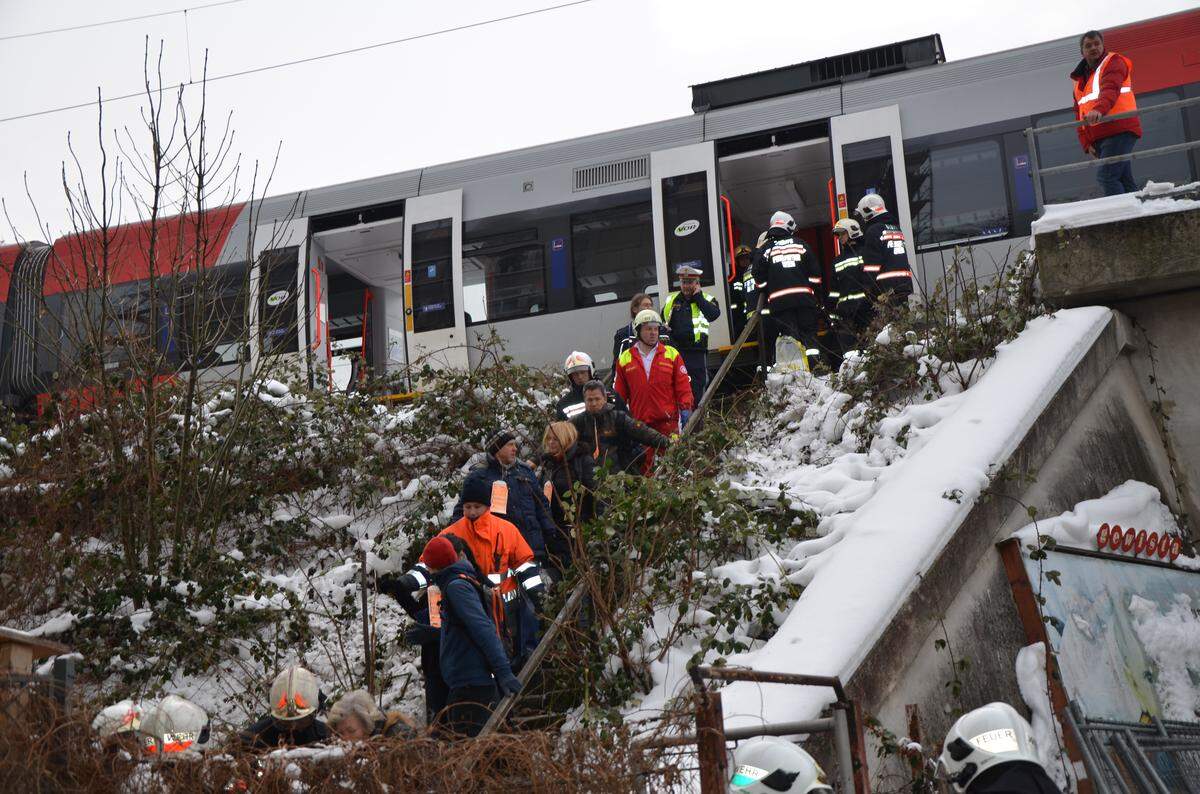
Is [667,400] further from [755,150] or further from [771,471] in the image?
[755,150]

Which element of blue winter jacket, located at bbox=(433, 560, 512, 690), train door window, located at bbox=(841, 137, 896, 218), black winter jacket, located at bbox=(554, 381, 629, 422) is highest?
train door window, located at bbox=(841, 137, 896, 218)

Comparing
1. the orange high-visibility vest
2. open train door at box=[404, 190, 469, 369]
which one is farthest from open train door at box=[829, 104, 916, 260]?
open train door at box=[404, 190, 469, 369]

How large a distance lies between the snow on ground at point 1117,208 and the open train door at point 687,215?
15.2ft

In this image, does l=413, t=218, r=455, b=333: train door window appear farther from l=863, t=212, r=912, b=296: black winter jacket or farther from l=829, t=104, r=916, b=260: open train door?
l=863, t=212, r=912, b=296: black winter jacket

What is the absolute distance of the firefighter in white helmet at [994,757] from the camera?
430 cm

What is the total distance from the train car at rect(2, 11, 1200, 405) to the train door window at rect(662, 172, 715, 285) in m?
0.02

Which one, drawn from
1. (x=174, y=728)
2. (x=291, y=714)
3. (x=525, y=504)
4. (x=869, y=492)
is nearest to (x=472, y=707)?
(x=291, y=714)

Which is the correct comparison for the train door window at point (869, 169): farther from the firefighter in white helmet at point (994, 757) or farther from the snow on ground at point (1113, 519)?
the firefighter in white helmet at point (994, 757)

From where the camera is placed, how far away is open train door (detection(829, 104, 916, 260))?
13.3 meters

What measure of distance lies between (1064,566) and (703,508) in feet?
6.84

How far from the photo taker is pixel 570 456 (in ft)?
29.3

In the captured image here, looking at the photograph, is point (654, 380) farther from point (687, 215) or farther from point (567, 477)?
point (687, 215)

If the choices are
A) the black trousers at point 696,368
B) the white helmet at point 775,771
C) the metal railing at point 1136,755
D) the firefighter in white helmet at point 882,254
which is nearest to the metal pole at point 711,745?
the white helmet at point 775,771

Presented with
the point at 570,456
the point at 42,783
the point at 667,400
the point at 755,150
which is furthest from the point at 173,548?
the point at 755,150
